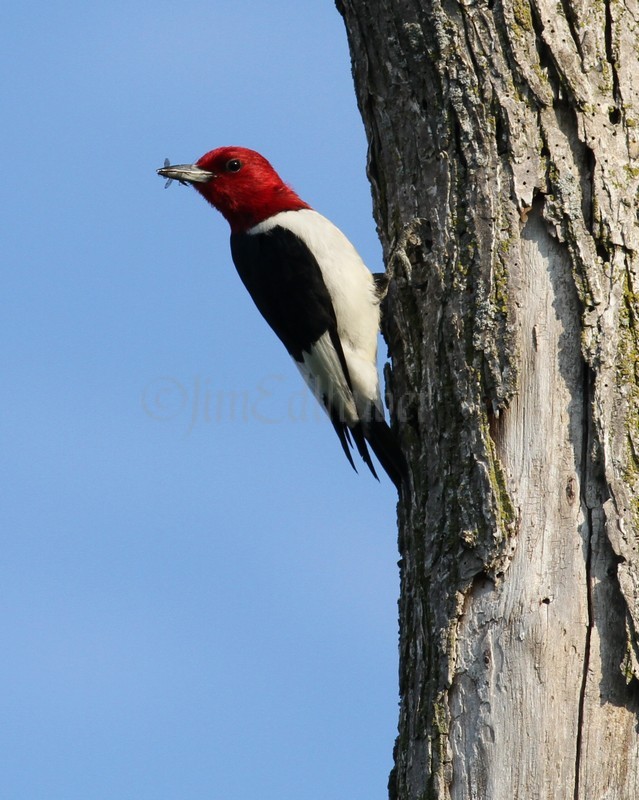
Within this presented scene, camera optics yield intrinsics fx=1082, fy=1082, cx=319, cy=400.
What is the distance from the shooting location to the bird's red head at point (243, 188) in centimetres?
498

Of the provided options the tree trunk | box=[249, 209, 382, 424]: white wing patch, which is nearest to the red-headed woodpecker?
box=[249, 209, 382, 424]: white wing patch

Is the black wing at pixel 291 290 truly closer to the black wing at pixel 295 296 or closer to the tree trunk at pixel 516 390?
the black wing at pixel 295 296

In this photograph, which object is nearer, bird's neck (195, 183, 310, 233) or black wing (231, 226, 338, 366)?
black wing (231, 226, 338, 366)

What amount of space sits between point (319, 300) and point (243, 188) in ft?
2.84

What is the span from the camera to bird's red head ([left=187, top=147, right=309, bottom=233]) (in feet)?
16.3

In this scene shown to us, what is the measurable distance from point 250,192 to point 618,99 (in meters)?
2.19

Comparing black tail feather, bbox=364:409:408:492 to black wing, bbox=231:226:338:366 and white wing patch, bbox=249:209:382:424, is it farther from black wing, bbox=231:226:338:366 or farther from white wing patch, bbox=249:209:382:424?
black wing, bbox=231:226:338:366

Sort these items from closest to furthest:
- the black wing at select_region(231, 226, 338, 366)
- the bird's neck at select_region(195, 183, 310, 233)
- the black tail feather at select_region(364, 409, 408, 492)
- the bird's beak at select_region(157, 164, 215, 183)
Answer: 1. the black tail feather at select_region(364, 409, 408, 492)
2. the black wing at select_region(231, 226, 338, 366)
3. the bird's neck at select_region(195, 183, 310, 233)
4. the bird's beak at select_region(157, 164, 215, 183)

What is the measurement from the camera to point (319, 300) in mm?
4504

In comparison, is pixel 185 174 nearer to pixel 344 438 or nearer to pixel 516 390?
pixel 344 438

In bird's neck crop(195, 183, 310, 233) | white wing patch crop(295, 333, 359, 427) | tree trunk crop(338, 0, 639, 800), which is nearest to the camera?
tree trunk crop(338, 0, 639, 800)

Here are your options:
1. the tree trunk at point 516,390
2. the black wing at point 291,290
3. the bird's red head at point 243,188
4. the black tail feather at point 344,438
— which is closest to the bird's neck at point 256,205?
the bird's red head at point 243,188

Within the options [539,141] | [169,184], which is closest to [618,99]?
[539,141]

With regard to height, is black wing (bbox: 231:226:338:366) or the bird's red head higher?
the bird's red head
